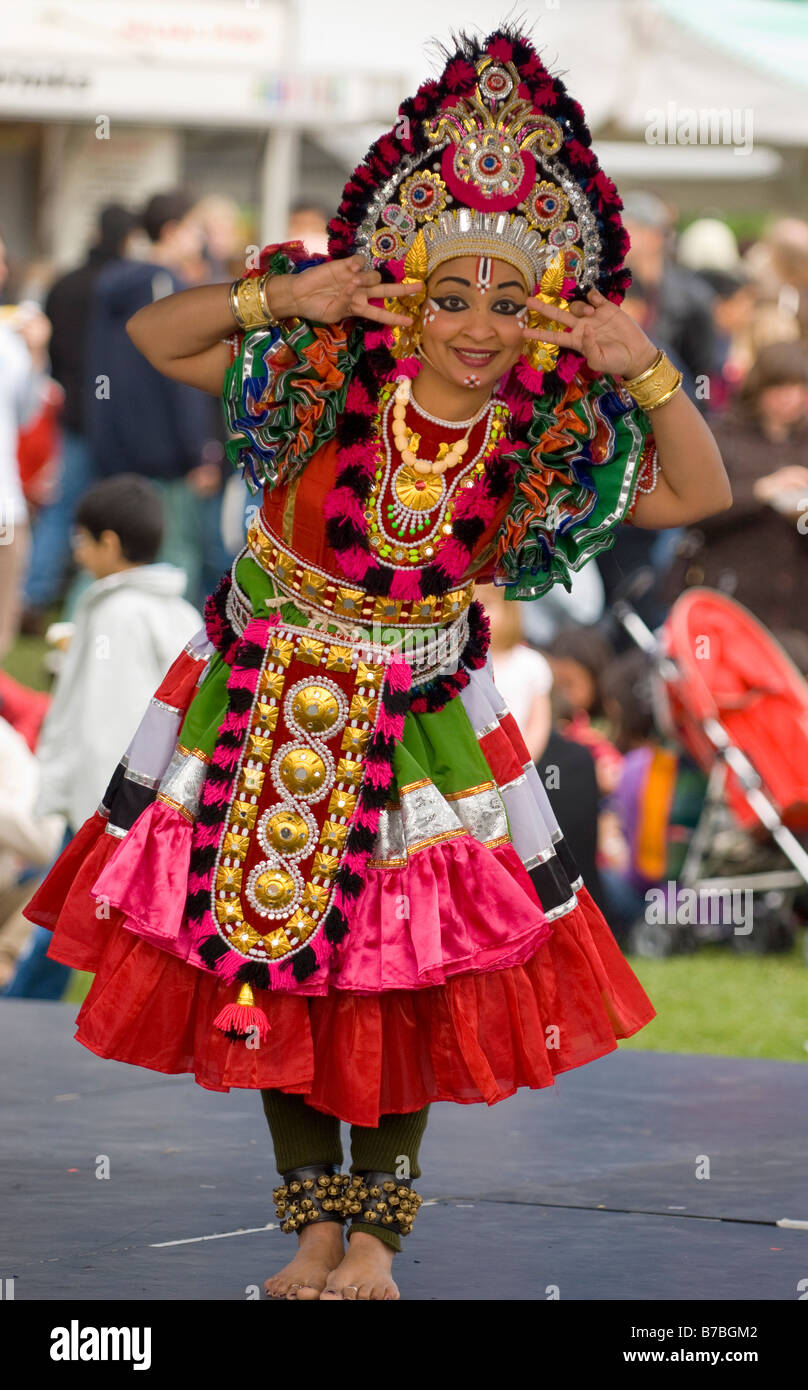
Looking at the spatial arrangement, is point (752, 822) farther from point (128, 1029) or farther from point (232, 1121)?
point (128, 1029)

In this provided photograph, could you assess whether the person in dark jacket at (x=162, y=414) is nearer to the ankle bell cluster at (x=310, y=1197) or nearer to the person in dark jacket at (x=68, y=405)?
the person in dark jacket at (x=68, y=405)

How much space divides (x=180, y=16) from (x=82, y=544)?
5480 millimetres

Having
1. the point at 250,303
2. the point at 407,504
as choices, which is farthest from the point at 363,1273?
the point at 250,303

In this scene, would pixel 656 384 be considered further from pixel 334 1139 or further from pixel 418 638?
pixel 334 1139

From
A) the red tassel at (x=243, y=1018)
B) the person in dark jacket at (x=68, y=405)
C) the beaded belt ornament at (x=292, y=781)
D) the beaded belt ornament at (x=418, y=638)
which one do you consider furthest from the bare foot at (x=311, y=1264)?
the person in dark jacket at (x=68, y=405)

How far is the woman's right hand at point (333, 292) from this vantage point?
3.01 metres

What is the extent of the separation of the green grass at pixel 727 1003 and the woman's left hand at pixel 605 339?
3133 mm

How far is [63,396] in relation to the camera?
36.6 ft

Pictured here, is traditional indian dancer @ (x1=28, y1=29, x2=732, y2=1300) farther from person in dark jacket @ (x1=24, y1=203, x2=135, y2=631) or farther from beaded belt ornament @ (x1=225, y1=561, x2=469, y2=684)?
person in dark jacket @ (x1=24, y1=203, x2=135, y2=631)

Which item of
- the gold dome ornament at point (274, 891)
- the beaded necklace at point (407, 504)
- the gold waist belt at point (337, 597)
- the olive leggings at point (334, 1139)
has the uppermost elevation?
the beaded necklace at point (407, 504)

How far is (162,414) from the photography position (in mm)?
9594

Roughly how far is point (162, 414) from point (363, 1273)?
6.97 meters
